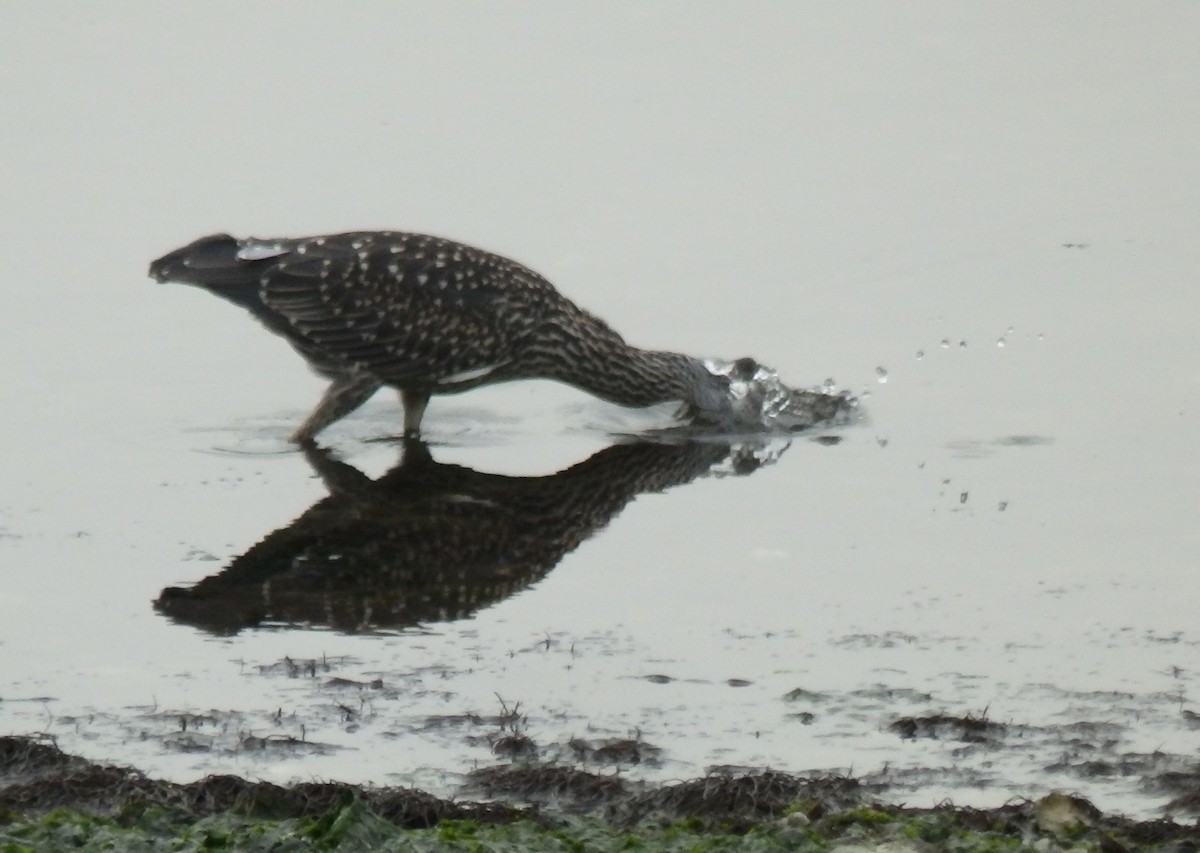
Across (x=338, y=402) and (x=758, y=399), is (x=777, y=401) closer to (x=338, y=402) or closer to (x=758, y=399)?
(x=758, y=399)

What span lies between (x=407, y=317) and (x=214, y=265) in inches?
36.4

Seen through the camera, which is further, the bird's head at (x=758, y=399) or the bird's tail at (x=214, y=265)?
the bird's head at (x=758, y=399)

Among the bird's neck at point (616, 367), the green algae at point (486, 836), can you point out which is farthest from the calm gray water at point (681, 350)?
the green algae at point (486, 836)

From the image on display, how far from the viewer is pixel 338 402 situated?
11.0m

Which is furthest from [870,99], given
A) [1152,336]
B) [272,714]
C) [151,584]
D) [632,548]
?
[272,714]

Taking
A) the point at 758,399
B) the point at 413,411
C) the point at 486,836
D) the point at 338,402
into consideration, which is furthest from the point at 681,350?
the point at 486,836

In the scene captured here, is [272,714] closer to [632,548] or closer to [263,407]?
[632,548]

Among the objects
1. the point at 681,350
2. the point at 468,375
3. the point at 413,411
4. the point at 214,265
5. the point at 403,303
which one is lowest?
the point at 413,411

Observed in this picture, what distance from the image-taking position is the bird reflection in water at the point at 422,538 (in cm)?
862

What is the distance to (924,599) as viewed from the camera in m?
8.69

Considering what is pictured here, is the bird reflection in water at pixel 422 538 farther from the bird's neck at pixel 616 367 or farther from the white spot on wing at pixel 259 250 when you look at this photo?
the white spot on wing at pixel 259 250

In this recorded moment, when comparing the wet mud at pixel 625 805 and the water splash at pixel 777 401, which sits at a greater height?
the water splash at pixel 777 401

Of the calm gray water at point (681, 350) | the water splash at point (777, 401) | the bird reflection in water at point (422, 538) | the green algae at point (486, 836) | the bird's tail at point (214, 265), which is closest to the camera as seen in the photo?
the green algae at point (486, 836)

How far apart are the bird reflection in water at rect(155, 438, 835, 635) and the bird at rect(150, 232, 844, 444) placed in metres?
0.33
